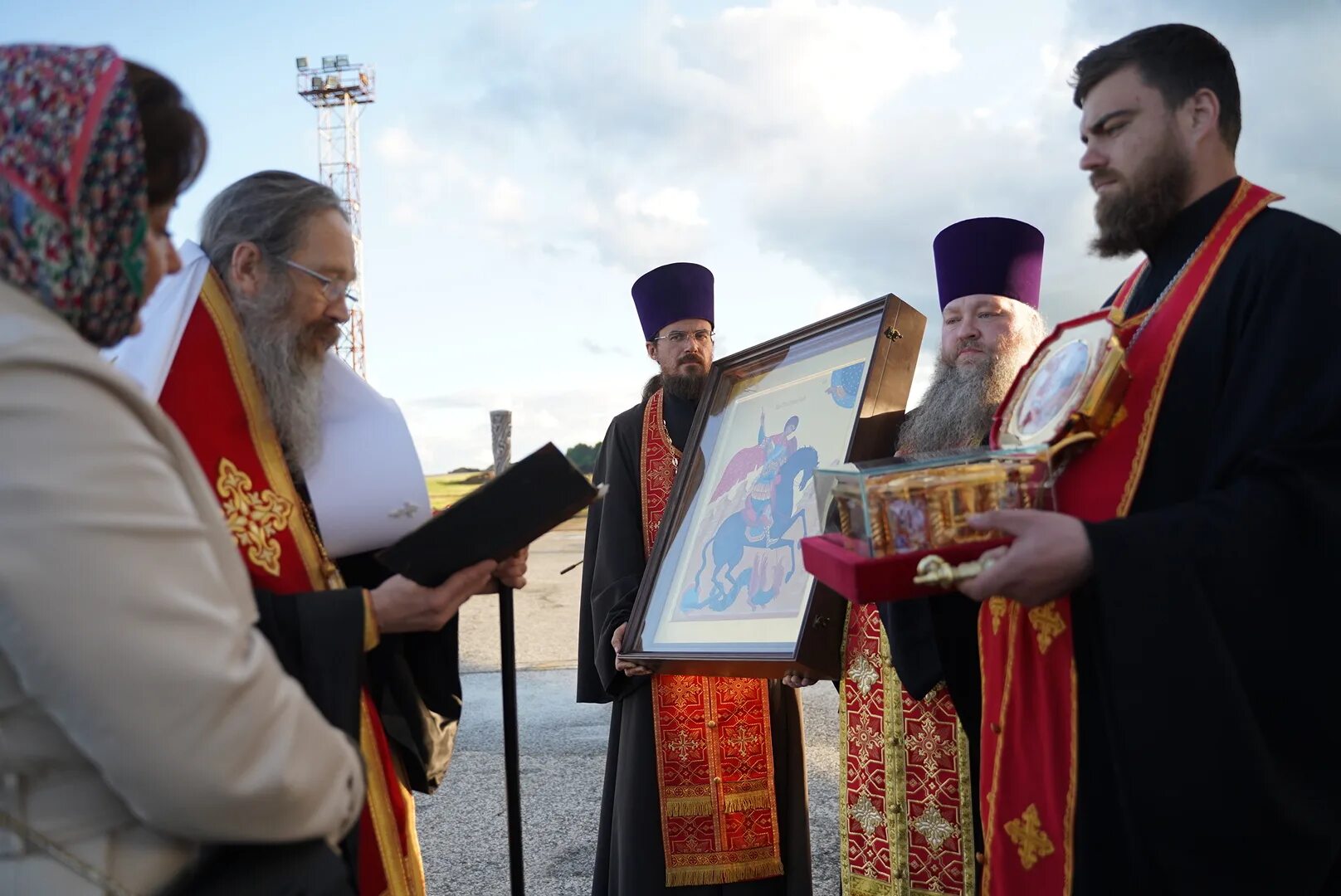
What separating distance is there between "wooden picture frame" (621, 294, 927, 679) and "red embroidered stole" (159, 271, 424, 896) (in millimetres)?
945

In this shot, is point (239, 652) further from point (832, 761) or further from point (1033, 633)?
point (832, 761)

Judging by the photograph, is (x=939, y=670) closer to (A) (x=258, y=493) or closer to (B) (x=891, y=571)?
(B) (x=891, y=571)

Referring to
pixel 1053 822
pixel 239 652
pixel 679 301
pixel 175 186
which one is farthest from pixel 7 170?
pixel 679 301

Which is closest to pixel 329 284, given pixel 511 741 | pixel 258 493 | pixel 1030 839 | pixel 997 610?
pixel 258 493

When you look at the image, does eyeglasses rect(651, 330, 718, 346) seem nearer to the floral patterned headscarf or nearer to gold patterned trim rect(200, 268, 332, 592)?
gold patterned trim rect(200, 268, 332, 592)

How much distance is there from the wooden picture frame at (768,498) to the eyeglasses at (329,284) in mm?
1306

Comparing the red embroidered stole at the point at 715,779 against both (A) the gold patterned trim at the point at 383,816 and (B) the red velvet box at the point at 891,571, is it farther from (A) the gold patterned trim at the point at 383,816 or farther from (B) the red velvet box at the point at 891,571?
(B) the red velvet box at the point at 891,571

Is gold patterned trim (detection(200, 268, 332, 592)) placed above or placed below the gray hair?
below

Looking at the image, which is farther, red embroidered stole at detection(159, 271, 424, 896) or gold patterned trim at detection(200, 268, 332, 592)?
gold patterned trim at detection(200, 268, 332, 592)

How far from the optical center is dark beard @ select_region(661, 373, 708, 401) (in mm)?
3975

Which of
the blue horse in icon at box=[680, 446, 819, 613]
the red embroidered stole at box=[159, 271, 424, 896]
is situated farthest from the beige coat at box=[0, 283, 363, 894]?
the blue horse in icon at box=[680, 446, 819, 613]

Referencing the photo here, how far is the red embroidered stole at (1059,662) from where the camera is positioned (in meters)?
1.99

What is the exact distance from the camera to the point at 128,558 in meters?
1.06

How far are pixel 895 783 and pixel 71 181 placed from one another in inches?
102
